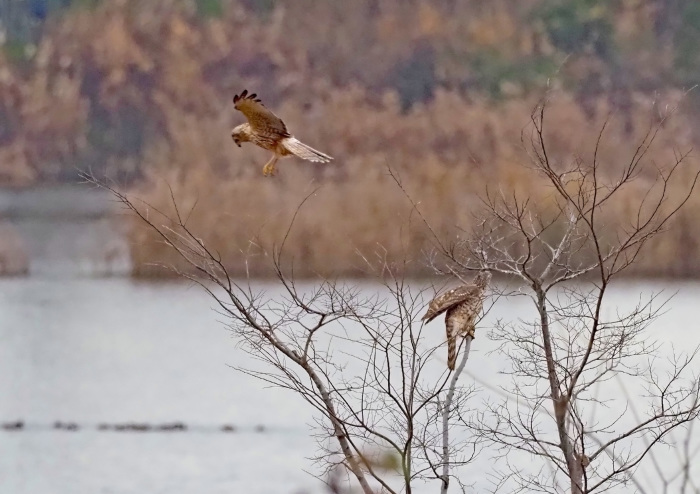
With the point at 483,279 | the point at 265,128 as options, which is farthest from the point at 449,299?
the point at 265,128

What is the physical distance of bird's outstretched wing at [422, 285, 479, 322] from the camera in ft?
23.1

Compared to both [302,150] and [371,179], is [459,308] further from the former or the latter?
[371,179]

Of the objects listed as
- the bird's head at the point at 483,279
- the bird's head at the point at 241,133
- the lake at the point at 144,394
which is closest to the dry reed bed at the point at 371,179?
the lake at the point at 144,394

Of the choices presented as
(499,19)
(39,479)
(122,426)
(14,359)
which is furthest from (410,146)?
(39,479)

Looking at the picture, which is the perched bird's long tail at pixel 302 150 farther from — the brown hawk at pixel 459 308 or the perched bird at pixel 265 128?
the brown hawk at pixel 459 308

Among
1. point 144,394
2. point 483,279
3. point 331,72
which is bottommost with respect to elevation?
point 483,279

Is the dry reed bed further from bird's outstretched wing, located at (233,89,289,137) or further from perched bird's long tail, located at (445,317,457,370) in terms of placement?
perched bird's long tail, located at (445,317,457,370)

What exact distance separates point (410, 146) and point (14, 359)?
12.1m

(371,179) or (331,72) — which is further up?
(331,72)

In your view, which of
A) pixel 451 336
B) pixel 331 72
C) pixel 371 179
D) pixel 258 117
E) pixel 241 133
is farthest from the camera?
pixel 331 72

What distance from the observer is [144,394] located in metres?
22.7

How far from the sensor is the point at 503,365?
20.4m

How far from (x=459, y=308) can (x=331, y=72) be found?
113ft

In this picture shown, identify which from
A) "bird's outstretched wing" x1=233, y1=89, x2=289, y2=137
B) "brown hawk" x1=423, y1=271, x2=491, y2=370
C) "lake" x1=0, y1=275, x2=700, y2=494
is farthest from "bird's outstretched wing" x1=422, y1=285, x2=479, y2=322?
"lake" x1=0, y1=275, x2=700, y2=494
